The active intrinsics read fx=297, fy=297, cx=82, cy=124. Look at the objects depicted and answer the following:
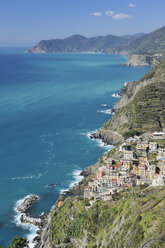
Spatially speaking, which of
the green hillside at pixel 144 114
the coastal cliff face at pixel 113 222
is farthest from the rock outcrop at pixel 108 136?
the coastal cliff face at pixel 113 222

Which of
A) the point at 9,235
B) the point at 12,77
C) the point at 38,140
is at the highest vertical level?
the point at 12,77

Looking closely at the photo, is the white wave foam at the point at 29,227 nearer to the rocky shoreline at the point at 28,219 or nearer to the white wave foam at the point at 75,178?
the rocky shoreline at the point at 28,219

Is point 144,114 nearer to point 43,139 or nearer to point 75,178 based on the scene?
point 43,139

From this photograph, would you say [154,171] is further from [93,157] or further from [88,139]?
[88,139]

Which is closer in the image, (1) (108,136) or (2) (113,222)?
(2) (113,222)

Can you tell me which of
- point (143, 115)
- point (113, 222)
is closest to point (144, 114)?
point (143, 115)

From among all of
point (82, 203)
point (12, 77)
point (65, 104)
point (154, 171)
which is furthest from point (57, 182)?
point (12, 77)
